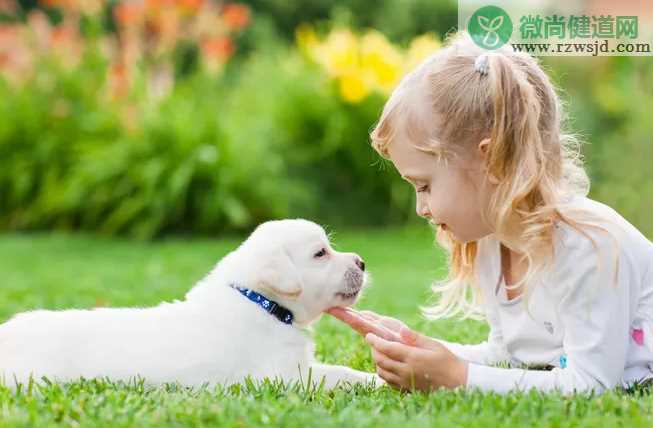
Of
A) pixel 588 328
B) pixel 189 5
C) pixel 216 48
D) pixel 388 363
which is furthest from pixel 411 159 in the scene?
pixel 189 5

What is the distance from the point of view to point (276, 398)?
2990 millimetres

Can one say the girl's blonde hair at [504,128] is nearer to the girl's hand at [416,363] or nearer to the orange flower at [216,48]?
the girl's hand at [416,363]

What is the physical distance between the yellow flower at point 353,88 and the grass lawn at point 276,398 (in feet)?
12.9

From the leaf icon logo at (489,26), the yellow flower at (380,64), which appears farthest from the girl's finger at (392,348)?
the yellow flower at (380,64)

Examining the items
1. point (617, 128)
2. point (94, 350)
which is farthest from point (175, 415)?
point (617, 128)

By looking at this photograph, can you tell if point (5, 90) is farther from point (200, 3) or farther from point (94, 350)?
point (94, 350)

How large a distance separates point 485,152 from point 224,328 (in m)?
1.10

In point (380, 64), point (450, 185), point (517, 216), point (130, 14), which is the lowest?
point (517, 216)

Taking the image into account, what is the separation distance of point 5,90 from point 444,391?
932cm

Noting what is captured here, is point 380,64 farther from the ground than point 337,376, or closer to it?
farther from the ground

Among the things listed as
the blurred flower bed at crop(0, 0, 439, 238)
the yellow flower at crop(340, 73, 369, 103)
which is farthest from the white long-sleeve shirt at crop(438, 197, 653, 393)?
the yellow flower at crop(340, 73, 369, 103)

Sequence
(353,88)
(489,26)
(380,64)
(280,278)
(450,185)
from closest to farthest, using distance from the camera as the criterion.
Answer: (450,185), (280,278), (489,26), (353,88), (380,64)

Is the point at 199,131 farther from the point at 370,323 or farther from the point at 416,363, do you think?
the point at 416,363

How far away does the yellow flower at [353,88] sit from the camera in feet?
37.2
